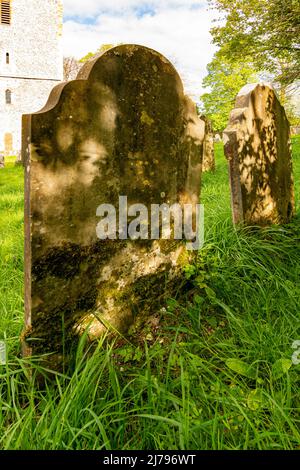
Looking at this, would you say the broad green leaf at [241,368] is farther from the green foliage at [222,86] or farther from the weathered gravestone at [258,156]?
the green foliage at [222,86]

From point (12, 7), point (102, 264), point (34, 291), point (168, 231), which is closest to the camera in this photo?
point (34, 291)

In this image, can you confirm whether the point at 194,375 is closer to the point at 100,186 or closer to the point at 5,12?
the point at 100,186

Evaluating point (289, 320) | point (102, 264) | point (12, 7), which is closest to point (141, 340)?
point (102, 264)

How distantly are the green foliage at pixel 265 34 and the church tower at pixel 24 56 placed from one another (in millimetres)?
17257

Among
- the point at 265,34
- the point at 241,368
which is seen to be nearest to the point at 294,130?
the point at 265,34

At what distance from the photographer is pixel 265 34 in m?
12.7

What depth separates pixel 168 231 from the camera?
255cm

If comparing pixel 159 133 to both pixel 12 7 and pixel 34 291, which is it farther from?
pixel 12 7

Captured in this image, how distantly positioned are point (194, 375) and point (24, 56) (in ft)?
102

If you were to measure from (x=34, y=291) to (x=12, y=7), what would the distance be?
3190 centimetres

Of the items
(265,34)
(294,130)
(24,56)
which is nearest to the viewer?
(265,34)

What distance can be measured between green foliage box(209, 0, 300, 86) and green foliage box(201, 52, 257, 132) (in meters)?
15.4

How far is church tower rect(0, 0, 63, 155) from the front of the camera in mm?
27109
